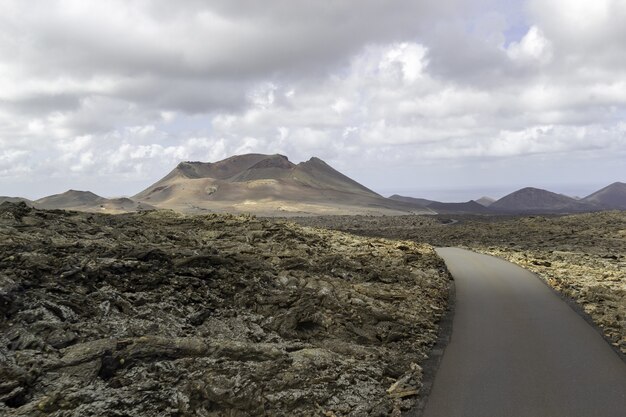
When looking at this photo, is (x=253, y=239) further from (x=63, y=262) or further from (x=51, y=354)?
(x=51, y=354)

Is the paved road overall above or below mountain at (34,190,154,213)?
below

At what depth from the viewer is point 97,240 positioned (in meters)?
14.5

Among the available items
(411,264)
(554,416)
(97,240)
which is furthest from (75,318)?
(411,264)

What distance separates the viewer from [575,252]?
36156mm

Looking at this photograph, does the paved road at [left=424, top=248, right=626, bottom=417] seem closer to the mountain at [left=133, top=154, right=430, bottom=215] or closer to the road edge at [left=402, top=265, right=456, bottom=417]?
the road edge at [left=402, top=265, right=456, bottom=417]

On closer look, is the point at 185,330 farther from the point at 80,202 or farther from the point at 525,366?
the point at 80,202

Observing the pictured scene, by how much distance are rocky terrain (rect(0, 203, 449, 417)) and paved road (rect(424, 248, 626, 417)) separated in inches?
34.0

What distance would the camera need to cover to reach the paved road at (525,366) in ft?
27.8

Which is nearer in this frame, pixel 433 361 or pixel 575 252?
pixel 433 361

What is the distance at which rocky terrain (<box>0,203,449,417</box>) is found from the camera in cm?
728

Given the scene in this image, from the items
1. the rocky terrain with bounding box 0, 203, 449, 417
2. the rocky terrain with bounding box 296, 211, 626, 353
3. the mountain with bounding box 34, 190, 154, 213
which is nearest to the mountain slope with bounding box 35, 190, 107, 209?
the mountain with bounding box 34, 190, 154, 213

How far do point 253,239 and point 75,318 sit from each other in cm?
1290

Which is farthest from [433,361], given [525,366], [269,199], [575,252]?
[269,199]

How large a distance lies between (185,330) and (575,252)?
35.2 meters
